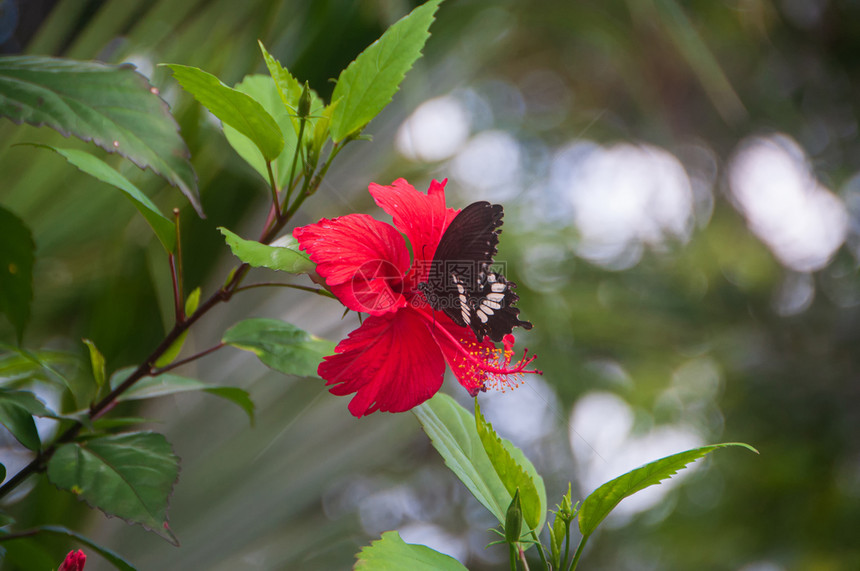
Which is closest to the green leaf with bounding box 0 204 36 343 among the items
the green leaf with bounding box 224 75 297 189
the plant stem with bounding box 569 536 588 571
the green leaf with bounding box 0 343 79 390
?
the green leaf with bounding box 0 343 79 390

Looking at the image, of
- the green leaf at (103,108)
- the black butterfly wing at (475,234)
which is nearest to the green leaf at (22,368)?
the green leaf at (103,108)

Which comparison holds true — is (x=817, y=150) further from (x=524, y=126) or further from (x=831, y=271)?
(x=524, y=126)

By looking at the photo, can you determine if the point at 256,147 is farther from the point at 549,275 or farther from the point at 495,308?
the point at 549,275

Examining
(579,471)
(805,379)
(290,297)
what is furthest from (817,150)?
(290,297)

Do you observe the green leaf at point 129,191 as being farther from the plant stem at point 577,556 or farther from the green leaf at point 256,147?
the plant stem at point 577,556

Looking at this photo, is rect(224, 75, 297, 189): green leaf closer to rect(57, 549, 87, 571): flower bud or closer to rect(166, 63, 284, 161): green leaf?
rect(166, 63, 284, 161): green leaf
